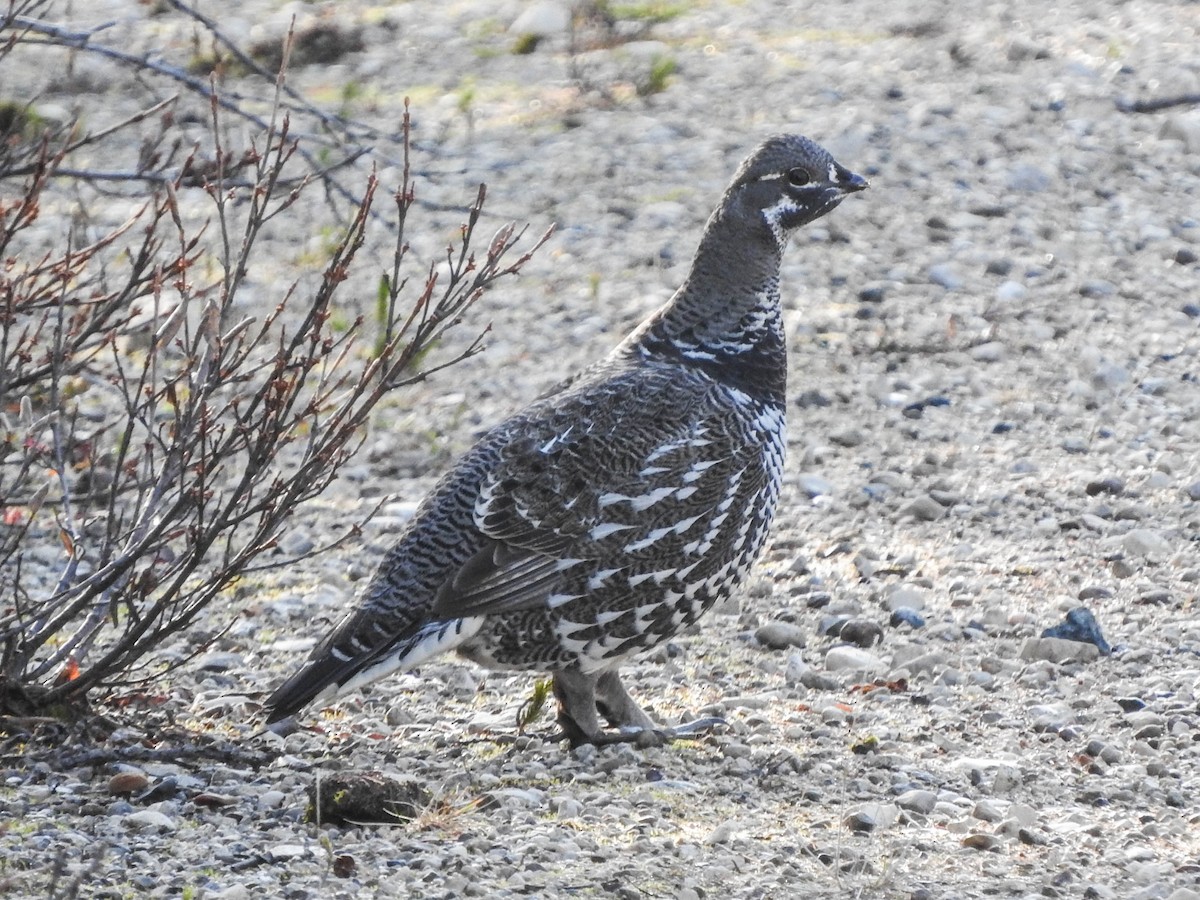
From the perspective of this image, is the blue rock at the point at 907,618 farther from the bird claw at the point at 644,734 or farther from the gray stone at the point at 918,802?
the gray stone at the point at 918,802

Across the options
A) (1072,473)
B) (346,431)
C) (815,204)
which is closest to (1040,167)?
(1072,473)

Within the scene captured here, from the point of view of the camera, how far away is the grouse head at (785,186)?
22.7ft

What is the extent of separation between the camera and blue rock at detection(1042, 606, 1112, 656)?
22.7ft

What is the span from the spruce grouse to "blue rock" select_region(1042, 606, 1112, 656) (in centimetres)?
139

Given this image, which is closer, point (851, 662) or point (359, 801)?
point (359, 801)

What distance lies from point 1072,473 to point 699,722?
312 centimetres

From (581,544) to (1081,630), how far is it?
2.18 metres

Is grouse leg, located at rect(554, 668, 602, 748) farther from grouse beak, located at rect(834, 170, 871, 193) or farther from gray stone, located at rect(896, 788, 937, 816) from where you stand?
grouse beak, located at rect(834, 170, 871, 193)

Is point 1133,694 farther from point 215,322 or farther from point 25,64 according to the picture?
point 25,64

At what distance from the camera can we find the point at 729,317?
6723 millimetres

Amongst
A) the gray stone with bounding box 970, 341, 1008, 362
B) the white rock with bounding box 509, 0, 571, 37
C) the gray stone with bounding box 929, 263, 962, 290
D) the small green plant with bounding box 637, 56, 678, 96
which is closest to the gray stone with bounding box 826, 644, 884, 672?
the gray stone with bounding box 970, 341, 1008, 362

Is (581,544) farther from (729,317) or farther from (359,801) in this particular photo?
(359,801)

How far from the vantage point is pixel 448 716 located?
21.7 feet

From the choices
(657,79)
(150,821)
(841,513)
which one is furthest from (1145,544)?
(657,79)
